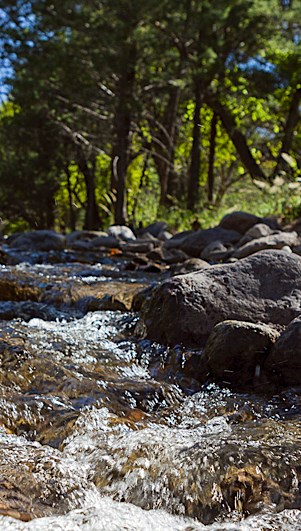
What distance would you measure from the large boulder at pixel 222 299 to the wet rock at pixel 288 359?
1.87ft

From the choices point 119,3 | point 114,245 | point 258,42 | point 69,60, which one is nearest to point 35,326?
point 114,245

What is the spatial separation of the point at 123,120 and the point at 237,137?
19.0ft

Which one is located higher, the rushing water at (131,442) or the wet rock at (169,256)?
the wet rock at (169,256)

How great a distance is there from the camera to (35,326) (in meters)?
4.43

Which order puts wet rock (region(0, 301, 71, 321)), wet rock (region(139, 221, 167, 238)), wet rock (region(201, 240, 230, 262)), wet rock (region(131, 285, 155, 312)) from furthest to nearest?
wet rock (region(139, 221, 167, 238)) < wet rock (region(201, 240, 230, 262)) < wet rock (region(131, 285, 155, 312)) < wet rock (region(0, 301, 71, 321))

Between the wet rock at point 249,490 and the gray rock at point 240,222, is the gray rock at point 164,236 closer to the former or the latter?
the gray rock at point 240,222

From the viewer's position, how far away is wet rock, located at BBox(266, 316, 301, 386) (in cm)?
339

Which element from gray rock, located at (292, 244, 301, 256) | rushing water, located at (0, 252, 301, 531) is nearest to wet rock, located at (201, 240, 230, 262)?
gray rock, located at (292, 244, 301, 256)

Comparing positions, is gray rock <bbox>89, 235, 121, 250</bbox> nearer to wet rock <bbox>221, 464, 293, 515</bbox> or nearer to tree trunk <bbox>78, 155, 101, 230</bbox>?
wet rock <bbox>221, 464, 293, 515</bbox>

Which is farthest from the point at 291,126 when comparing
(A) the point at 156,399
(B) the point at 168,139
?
(A) the point at 156,399

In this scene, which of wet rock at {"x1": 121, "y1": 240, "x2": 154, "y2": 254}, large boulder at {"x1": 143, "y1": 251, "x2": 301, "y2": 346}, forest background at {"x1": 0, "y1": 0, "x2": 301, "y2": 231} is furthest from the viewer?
forest background at {"x1": 0, "y1": 0, "x2": 301, "y2": 231}

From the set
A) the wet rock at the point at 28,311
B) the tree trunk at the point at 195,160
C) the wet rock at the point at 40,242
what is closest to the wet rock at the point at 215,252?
the wet rock at the point at 40,242

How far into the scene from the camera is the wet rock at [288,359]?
11.1ft

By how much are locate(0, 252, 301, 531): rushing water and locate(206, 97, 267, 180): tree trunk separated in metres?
15.6
